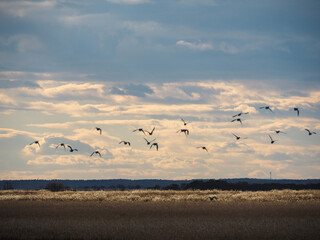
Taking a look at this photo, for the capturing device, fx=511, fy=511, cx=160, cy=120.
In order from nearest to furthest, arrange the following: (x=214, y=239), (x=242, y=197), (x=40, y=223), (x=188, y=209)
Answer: (x=214, y=239) < (x=40, y=223) < (x=188, y=209) < (x=242, y=197)

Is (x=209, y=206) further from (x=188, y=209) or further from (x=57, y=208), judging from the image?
(x=57, y=208)

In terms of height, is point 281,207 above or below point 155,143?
below

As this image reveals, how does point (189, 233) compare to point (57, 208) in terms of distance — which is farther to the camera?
point (57, 208)

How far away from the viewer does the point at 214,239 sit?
35.5 m

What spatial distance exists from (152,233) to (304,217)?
18.3 m

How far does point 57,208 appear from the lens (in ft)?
202

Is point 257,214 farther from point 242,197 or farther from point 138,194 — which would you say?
point 138,194

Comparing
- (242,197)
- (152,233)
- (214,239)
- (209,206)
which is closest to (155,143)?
(152,233)

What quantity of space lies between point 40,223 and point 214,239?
1684cm

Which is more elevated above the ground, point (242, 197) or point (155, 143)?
point (155, 143)

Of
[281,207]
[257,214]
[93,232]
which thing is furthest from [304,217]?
[93,232]

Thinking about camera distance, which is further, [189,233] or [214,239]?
Answer: [189,233]

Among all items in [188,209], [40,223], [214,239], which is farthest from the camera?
[188,209]

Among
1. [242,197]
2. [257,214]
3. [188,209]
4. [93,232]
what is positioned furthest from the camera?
[242,197]
